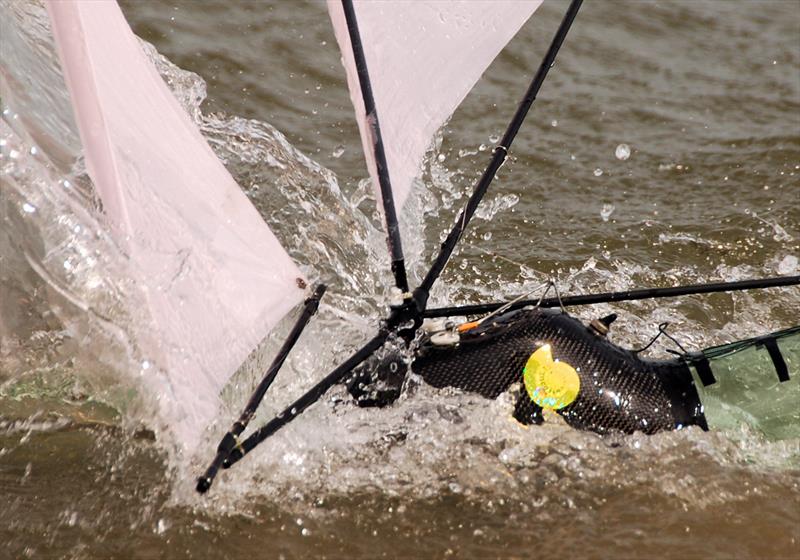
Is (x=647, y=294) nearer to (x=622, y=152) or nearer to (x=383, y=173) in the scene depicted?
(x=383, y=173)

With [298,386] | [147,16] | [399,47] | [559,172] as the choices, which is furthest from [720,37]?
[298,386]

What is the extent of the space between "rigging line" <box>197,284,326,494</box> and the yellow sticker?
20.4 inches

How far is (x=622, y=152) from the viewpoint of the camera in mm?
4383

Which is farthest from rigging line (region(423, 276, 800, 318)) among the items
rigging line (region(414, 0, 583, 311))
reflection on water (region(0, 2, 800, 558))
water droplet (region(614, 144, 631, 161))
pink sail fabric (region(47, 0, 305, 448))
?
water droplet (region(614, 144, 631, 161))

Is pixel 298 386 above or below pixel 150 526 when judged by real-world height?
above

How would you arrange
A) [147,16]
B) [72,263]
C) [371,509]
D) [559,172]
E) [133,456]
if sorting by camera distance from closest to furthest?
[72,263]
[371,509]
[133,456]
[559,172]
[147,16]

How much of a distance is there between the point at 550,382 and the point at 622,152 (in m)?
2.31

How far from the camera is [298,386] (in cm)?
237

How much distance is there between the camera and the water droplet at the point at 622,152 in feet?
14.3

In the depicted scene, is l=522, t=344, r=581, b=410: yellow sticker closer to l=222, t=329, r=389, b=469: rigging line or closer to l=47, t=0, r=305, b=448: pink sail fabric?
l=222, t=329, r=389, b=469: rigging line

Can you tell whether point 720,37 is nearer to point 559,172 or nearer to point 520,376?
point 559,172

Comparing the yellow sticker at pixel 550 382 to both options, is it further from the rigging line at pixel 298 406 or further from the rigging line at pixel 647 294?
the rigging line at pixel 298 406

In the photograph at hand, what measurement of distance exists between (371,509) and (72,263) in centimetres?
85

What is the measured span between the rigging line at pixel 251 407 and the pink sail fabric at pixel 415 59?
33 centimetres
